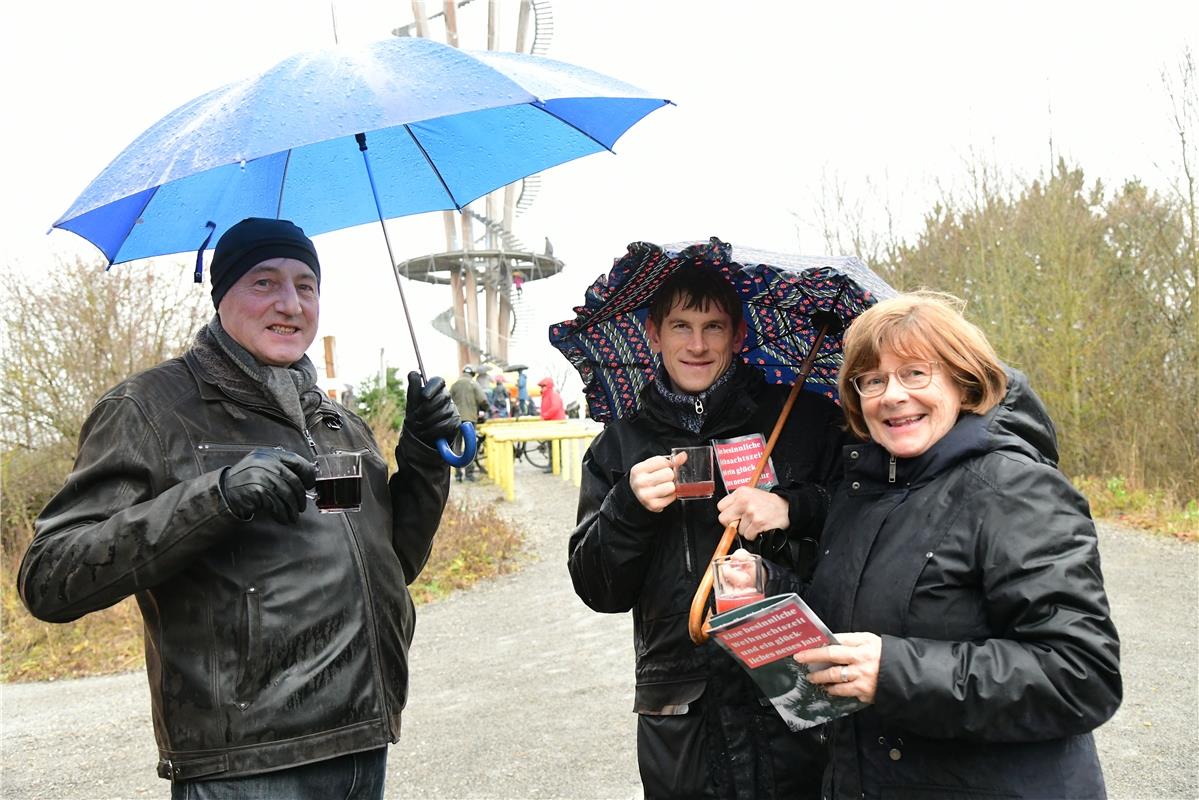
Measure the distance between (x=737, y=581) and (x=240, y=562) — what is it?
122cm

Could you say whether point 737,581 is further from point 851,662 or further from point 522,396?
point 522,396

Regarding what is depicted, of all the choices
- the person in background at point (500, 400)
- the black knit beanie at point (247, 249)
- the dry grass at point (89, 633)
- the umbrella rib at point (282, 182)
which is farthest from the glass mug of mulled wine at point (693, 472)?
the person in background at point (500, 400)

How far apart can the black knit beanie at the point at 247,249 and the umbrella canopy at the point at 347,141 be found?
0.20m

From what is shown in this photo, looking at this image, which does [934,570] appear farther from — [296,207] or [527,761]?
[527,761]

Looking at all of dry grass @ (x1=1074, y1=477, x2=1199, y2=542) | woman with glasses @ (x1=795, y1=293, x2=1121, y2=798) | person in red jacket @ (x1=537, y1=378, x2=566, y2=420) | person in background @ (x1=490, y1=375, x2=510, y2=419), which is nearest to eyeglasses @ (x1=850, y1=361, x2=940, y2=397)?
woman with glasses @ (x1=795, y1=293, x2=1121, y2=798)

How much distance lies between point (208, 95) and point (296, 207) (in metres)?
0.80

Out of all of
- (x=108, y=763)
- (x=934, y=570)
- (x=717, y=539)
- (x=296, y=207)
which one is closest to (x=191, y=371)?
(x=296, y=207)

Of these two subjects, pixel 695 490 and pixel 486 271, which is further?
pixel 486 271

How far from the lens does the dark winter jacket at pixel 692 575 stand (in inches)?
99.5

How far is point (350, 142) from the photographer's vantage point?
3354 millimetres

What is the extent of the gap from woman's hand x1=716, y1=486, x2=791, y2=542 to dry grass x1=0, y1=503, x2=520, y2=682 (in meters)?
6.95

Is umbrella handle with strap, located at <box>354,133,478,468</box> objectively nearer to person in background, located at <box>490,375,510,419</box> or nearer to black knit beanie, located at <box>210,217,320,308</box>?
black knit beanie, located at <box>210,217,320,308</box>

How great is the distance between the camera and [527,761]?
5.18 metres

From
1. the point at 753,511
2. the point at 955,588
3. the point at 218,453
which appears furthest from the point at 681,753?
the point at 218,453
